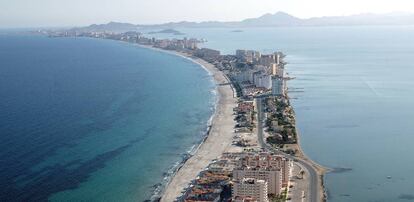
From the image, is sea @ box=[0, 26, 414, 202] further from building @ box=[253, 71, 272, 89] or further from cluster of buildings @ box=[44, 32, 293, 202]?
building @ box=[253, 71, 272, 89]

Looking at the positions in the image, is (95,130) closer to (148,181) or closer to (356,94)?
(148,181)

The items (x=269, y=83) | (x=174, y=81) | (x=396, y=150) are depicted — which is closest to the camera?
(x=396, y=150)

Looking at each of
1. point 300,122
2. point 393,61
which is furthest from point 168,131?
point 393,61

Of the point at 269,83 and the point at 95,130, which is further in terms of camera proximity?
the point at 269,83

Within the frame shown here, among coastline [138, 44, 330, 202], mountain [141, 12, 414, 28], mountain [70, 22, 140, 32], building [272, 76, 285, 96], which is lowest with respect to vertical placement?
coastline [138, 44, 330, 202]

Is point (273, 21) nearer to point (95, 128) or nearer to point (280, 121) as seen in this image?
point (280, 121)

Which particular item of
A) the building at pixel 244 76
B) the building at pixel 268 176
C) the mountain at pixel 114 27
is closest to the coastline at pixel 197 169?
the building at pixel 268 176

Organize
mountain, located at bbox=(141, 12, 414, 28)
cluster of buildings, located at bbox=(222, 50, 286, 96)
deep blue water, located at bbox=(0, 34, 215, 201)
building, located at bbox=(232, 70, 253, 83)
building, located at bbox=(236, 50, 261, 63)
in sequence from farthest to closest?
1. mountain, located at bbox=(141, 12, 414, 28)
2. building, located at bbox=(236, 50, 261, 63)
3. building, located at bbox=(232, 70, 253, 83)
4. cluster of buildings, located at bbox=(222, 50, 286, 96)
5. deep blue water, located at bbox=(0, 34, 215, 201)

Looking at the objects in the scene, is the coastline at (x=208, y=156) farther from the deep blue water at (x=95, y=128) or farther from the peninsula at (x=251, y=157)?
the deep blue water at (x=95, y=128)

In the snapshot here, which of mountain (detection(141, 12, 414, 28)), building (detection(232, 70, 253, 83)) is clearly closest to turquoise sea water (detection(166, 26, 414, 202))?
building (detection(232, 70, 253, 83))
